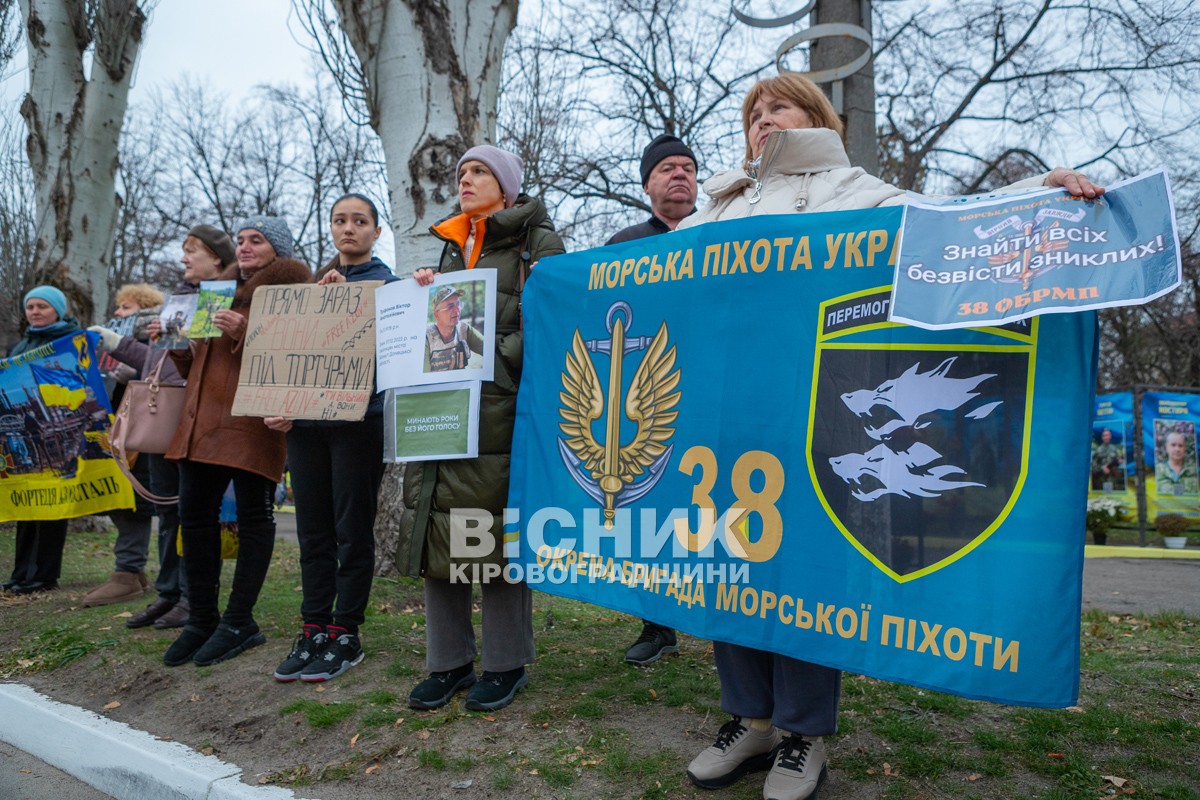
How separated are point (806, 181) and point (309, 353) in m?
2.46

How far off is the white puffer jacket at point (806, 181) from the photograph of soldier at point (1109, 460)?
14.8 meters

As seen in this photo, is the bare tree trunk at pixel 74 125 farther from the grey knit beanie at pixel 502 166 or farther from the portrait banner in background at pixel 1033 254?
the portrait banner in background at pixel 1033 254

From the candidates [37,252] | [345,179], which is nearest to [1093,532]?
[37,252]

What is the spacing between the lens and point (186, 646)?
450 centimetres

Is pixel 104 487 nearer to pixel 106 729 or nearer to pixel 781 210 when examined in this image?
pixel 106 729

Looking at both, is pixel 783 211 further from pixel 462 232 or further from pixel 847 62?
pixel 847 62

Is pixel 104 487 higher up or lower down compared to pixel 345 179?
lower down

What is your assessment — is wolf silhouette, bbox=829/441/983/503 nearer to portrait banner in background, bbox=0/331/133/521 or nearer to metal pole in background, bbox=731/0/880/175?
metal pole in background, bbox=731/0/880/175

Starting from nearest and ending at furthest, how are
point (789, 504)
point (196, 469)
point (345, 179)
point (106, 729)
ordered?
point (789, 504)
point (106, 729)
point (196, 469)
point (345, 179)

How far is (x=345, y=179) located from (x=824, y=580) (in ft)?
95.8

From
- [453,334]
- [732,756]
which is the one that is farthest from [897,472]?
[453,334]

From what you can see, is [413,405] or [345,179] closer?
[413,405]

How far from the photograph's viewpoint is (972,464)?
2.53m

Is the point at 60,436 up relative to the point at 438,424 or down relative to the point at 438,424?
down
